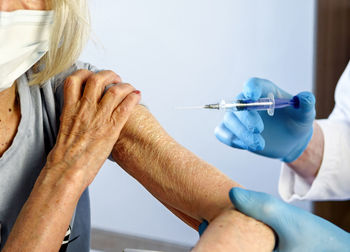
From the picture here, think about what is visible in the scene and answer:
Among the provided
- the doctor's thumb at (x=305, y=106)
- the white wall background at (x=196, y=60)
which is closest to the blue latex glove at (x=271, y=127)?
the doctor's thumb at (x=305, y=106)

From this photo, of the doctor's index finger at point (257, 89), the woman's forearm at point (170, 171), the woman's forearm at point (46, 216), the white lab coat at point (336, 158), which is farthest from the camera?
the white lab coat at point (336, 158)

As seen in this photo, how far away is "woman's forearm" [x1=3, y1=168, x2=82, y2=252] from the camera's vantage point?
96 cm

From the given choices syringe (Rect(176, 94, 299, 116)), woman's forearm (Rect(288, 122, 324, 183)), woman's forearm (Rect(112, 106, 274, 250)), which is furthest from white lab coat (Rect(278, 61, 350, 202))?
woman's forearm (Rect(112, 106, 274, 250))

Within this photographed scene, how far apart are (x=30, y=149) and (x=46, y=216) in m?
0.23

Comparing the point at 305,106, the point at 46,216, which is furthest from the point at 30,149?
the point at 305,106

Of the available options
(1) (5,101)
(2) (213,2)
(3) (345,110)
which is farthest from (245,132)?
(2) (213,2)

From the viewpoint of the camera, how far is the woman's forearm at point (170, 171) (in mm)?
1069

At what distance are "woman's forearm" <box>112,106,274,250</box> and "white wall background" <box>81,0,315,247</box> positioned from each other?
1893 millimetres

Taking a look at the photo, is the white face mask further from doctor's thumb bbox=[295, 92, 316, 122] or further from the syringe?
doctor's thumb bbox=[295, 92, 316, 122]

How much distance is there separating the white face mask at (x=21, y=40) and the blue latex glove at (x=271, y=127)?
29.6 inches

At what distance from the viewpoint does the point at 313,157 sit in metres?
1.88

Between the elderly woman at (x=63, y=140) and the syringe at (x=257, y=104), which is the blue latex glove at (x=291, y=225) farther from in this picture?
the syringe at (x=257, y=104)

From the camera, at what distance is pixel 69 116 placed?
3.69ft

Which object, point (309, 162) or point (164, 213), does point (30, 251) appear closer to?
point (309, 162)
